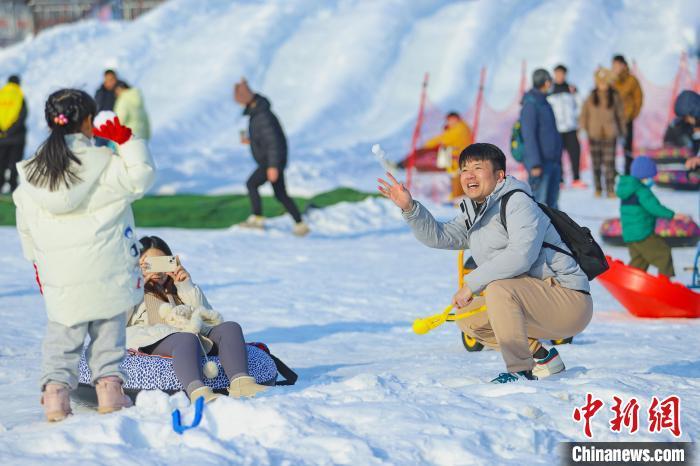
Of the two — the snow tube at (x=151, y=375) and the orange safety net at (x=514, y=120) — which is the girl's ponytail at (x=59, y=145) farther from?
the orange safety net at (x=514, y=120)

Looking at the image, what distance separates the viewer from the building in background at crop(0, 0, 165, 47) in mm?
33812

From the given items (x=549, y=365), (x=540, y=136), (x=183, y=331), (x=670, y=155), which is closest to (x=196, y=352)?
(x=183, y=331)

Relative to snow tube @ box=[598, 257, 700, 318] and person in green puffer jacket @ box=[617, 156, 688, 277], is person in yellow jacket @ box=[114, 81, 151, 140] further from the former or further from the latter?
snow tube @ box=[598, 257, 700, 318]

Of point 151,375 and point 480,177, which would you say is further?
point 480,177

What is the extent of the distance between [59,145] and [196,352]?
1199 millimetres

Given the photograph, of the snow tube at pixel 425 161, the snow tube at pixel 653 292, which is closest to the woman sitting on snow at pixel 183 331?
the snow tube at pixel 653 292

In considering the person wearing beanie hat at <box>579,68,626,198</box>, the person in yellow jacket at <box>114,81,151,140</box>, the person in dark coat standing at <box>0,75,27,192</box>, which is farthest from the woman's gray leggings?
the person wearing beanie hat at <box>579,68,626,198</box>

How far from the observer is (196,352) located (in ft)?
18.0

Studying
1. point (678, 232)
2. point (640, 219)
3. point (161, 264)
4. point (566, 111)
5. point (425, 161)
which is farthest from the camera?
point (425, 161)

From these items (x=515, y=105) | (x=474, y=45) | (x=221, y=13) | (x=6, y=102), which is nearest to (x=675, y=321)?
(x=6, y=102)

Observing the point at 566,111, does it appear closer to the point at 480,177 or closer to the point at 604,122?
the point at 604,122

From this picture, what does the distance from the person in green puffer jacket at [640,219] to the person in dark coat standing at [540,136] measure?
8.75ft

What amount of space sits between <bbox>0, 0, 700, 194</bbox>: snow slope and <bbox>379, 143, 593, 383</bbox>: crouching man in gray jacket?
1763 cm

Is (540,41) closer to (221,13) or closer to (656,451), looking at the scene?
(221,13)
